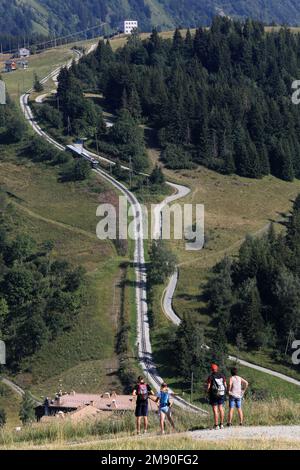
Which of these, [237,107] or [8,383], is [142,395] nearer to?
[8,383]

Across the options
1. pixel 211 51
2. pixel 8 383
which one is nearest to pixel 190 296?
pixel 8 383

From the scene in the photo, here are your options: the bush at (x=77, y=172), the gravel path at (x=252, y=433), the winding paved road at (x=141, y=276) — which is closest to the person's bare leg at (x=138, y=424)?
the gravel path at (x=252, y=433)

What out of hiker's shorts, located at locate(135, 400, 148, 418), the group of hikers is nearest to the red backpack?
the group of hikers

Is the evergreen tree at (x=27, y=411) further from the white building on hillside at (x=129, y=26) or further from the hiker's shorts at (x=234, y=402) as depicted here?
the white building on hillside at (x=129, y=26)

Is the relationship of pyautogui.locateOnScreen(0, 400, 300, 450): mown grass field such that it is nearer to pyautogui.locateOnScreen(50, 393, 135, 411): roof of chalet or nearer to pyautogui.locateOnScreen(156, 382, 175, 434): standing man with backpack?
pyautogui.locateOnScreen(156, 382, 175, 434): standing man with backpack

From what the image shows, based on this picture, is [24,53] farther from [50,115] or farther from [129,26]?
[50,115]

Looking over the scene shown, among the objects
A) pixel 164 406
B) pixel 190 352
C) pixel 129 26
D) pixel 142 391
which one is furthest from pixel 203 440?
pixel 129 26
